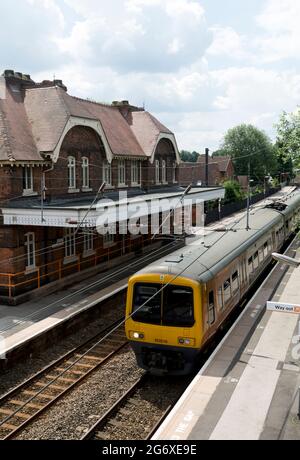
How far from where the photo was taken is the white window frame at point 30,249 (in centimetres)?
1968

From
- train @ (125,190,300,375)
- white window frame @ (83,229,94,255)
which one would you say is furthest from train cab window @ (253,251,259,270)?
white window frame @ (83,229,94,255)

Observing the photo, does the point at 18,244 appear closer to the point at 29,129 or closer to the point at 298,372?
the point at 29,129

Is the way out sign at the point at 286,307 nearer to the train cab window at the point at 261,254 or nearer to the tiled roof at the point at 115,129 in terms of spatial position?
the train cab window at the point at 261,254

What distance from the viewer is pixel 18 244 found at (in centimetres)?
1902

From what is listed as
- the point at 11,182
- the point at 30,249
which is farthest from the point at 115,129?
the point at 30,249

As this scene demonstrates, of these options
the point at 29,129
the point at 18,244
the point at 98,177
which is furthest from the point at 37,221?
the point at 98,177

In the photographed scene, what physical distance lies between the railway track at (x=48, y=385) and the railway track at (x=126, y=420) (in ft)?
4.42

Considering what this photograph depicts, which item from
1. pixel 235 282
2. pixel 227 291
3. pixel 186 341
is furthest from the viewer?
pixel 235 282

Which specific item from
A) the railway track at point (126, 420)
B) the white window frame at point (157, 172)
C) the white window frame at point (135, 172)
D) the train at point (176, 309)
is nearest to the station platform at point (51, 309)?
the railway track at point (126, 420)

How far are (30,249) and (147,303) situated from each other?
9847 millimetres

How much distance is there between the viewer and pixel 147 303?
37.8 feet

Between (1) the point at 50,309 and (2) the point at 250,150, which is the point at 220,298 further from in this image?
(2) the point at 250,150

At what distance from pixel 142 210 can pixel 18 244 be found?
578 cm
